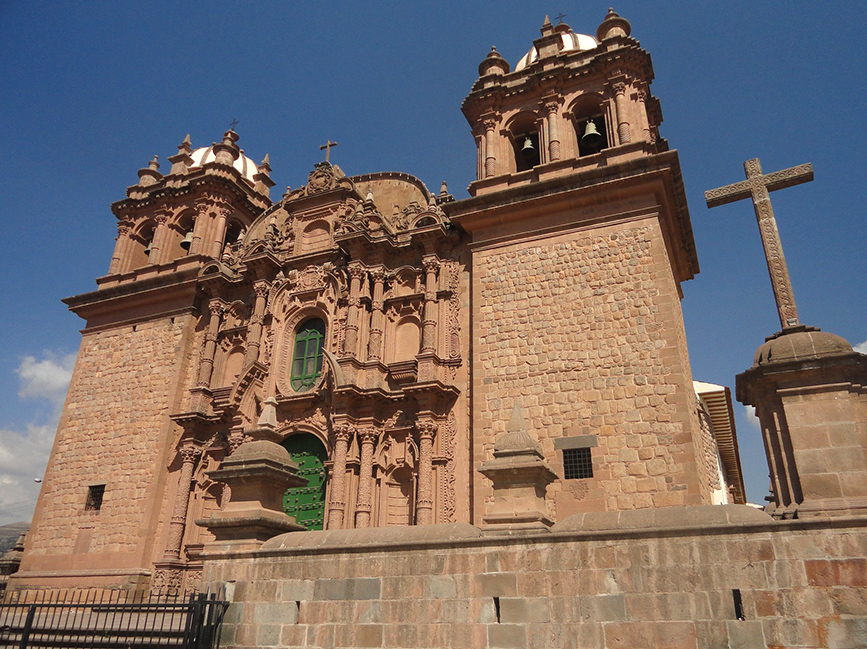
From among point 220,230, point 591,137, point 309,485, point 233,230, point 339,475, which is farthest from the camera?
point 233,230

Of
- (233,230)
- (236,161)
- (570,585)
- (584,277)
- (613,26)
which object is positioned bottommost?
(570,585)

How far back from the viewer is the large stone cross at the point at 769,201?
833 centimetres

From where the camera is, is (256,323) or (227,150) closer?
(256,323)

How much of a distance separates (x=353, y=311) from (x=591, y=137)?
295 inches

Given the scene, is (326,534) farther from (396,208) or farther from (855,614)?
(396,208)

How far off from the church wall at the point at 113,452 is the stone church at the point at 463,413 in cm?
8

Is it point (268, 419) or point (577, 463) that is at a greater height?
point (268, 419)

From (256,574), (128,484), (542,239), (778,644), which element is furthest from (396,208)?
(778,644)

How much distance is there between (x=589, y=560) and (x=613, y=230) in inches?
341

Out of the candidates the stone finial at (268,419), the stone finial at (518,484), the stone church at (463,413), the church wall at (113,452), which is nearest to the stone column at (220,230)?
the stone church at (463,413)

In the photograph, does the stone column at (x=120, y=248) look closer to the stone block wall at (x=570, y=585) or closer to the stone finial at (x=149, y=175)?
the stone finial at (x=149, y=175)

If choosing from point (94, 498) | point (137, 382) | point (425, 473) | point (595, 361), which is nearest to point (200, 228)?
point (137, 382)

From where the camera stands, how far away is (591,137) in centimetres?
1572

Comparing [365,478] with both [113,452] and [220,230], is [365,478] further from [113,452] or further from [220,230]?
[220,230]
